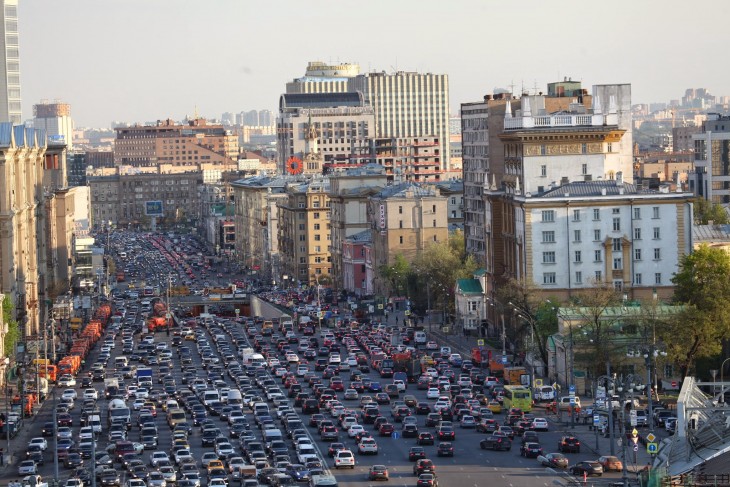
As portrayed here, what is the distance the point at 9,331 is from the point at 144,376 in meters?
11.6

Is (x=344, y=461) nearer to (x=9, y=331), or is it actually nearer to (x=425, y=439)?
(x=425, y=439)

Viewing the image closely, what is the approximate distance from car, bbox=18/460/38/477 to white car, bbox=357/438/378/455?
1318 centimetres

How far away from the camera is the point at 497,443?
79.4m

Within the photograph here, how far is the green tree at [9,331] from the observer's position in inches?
4596

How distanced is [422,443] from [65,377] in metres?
36.3

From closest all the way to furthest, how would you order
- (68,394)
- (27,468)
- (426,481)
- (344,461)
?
1. (426,481)
2. (344,461)
3. (27,468)
4. (68,394)

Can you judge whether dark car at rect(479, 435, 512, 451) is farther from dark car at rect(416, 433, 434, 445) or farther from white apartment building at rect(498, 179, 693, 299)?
white apartment building at rect(498, 179, 693, 299)

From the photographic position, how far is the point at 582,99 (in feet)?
525

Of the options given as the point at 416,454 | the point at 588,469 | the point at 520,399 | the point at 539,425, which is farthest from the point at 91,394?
the point at 588,469

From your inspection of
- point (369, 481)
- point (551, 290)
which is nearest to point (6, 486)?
point (369, 481)

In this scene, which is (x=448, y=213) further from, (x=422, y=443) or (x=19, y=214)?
→ (x=422, y=443)

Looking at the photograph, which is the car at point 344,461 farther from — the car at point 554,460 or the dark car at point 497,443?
the car at point 554,460

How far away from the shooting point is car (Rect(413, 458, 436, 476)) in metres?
72.2

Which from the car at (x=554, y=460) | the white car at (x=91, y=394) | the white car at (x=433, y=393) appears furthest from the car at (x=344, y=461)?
the white car at (x=91, y=394)
